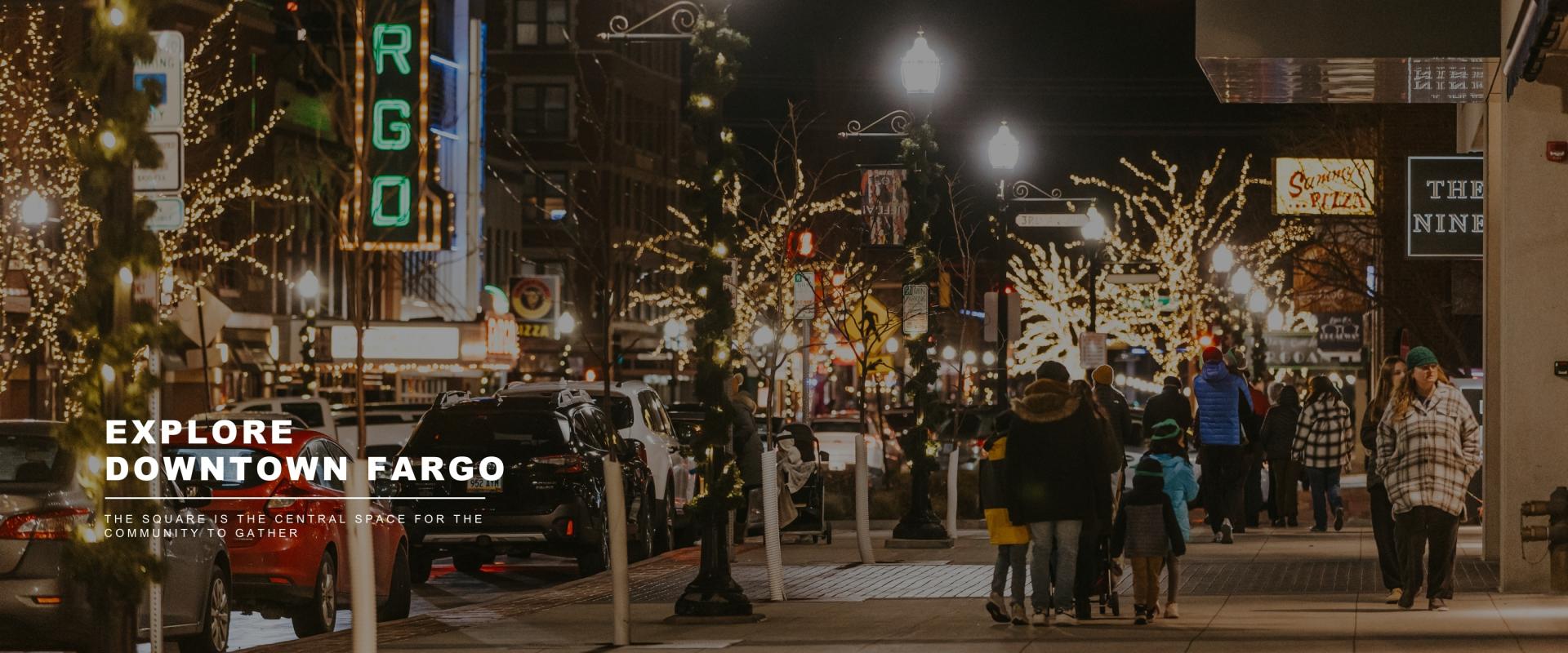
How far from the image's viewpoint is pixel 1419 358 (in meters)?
15.1

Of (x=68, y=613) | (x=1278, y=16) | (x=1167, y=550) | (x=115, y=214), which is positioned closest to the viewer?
(x=115, y=214)

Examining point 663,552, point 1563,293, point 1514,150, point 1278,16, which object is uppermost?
point 1278,16

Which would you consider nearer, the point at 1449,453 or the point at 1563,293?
the point at 1449,453

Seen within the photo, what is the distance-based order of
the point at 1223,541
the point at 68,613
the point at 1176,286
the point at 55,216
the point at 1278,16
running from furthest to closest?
the point at 1176,286
the point at 55,216
the point at 1223,541
the point at 1278,16
the point at 68,613

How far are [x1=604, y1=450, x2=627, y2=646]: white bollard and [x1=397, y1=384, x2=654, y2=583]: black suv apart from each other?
664cm

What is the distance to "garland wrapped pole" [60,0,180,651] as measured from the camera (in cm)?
902

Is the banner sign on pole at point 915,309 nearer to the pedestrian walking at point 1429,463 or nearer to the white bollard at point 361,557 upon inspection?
the pedestrian walking at point 1429,463

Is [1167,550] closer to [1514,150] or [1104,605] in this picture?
[1104,605]

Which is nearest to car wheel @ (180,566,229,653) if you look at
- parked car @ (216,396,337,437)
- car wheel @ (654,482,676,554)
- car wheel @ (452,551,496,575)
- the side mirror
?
the side mirror

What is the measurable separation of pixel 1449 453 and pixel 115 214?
936 cm

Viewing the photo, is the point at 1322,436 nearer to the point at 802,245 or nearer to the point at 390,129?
the point at 802,245

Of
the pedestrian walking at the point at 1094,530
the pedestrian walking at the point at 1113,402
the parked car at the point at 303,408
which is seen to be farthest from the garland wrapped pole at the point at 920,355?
the parked car at the point at 303,408

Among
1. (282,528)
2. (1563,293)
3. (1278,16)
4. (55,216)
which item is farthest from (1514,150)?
(55,216)

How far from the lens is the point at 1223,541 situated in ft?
76.6
